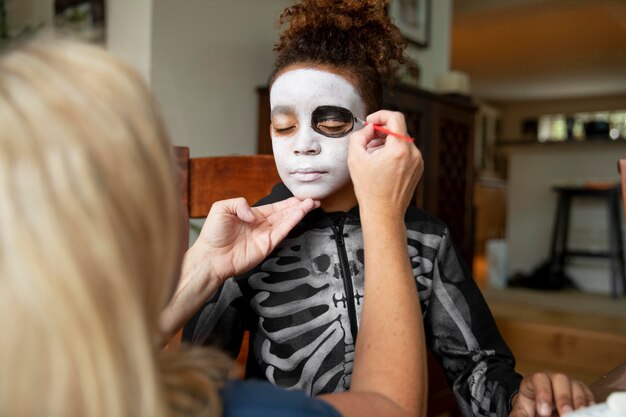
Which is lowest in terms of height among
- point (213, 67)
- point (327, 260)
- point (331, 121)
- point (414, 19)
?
point (327, 260)

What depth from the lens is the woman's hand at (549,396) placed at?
0.65m

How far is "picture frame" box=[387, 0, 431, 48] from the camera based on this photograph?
10.5ft

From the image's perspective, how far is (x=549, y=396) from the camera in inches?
26.3

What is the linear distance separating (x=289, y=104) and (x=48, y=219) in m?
0.56

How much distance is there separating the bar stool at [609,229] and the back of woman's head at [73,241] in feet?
14.9

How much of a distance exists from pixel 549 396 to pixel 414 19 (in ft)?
9.86

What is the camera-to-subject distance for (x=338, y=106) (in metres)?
0.94

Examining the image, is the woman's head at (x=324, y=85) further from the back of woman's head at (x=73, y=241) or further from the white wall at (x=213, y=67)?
the white wall at (x=213, y=67)

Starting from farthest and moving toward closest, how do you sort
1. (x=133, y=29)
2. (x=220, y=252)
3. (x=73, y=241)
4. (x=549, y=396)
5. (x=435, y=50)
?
(x=435, y=50) < (x=133, y=29) < (x=220, y=252) < (x=549, y=396) < (x=73, y=241)

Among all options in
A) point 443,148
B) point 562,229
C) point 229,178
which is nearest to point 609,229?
point 562,229

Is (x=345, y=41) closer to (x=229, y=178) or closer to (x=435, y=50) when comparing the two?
(x=229, y=178)

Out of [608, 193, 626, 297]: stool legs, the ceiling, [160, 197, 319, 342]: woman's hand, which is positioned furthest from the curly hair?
the ceiling

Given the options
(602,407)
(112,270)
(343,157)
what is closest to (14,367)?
(112,270)

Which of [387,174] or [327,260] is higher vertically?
[387,174]
